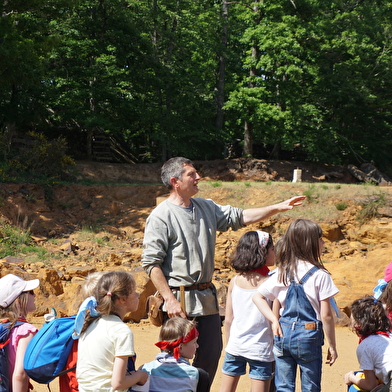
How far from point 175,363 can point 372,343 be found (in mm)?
1301

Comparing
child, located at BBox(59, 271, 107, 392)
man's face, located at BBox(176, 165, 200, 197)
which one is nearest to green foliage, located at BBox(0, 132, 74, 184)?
man's face, located at BBox(176, 165, 200, 197)

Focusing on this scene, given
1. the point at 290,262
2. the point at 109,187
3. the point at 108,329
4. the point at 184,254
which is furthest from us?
the point at 109,187

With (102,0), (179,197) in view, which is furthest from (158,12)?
(179,197)

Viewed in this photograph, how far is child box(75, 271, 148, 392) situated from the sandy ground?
8.02ft

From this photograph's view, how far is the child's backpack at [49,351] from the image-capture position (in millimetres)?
2980

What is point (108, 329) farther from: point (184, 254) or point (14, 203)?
point (14, 203)

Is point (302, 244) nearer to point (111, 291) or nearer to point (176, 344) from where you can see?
point (176, 344)

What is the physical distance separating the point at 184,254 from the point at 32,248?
31.0 ft

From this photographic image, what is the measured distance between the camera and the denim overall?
11.0 ft

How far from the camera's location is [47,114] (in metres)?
20.4

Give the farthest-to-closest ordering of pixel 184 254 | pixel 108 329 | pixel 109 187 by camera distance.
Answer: pixel 109 187 → pixel 184 254 → pixel 108 329

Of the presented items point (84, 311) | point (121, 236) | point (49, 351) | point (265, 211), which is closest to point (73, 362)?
point (49, 351)

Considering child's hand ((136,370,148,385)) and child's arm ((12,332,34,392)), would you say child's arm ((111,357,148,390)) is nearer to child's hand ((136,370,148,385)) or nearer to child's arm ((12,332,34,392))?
child's hand ((136,370,148,385))

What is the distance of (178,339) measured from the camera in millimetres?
3133
